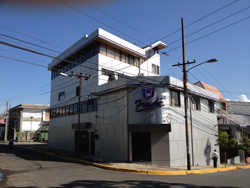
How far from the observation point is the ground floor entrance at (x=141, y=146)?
16844 millimetres

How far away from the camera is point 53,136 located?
3034 cm

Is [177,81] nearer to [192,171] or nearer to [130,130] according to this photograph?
[130,130]

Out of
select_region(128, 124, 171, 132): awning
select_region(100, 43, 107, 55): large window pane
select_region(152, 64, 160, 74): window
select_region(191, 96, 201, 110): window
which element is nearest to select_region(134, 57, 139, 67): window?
select_region(152, 64, 160, 74): window

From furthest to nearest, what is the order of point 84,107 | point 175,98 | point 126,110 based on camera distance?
point 84,107, point 175,98, point 126,110

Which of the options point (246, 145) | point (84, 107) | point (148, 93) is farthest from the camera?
point (246, 145)

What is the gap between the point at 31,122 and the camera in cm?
5884

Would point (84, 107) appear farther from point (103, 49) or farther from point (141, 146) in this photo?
point (141, 146)

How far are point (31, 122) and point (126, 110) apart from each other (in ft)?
165

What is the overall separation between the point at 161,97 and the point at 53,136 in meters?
20.6

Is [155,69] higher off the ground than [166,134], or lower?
higher

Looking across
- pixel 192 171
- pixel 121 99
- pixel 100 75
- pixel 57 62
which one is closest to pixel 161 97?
pixel 121 99

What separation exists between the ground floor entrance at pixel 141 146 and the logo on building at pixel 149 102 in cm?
Answer: 229

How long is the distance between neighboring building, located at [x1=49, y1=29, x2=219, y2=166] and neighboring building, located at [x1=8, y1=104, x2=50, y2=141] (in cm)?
3099

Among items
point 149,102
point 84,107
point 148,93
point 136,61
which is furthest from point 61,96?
point 149,102
